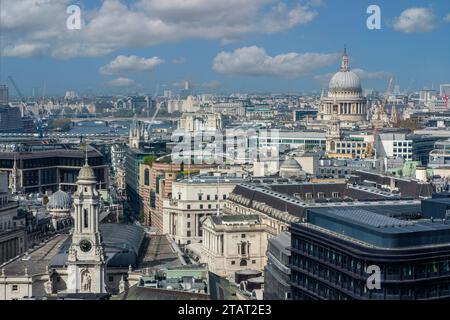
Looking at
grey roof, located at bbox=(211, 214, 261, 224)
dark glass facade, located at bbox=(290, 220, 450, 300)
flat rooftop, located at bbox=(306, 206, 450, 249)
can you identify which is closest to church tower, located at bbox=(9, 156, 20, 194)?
grey roof, located at bbox=(211, 214, 261, 224)

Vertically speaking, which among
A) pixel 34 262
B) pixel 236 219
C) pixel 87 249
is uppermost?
pixel 87 249

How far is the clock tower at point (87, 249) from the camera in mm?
19078

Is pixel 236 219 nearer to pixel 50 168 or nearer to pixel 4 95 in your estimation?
pixel 50 168

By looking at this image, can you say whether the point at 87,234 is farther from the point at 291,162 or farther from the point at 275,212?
the point at 291,162

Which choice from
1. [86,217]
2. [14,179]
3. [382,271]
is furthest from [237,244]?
[14,179]

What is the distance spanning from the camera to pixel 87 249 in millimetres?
19266

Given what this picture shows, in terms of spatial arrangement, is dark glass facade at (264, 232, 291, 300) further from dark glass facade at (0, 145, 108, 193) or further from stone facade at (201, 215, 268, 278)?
dark glass facade at (0, 145, 108, 193)

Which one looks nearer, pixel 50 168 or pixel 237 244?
pixel 237 244

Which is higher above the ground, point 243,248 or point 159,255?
point 159,255

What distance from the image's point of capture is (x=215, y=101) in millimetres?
104812

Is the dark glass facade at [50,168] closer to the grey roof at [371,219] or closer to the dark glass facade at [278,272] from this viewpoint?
the dark glass facade at [278,272]

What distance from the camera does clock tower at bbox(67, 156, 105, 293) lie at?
19078mm

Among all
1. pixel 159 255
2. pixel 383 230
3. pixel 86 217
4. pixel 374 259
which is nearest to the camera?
pixel 374 259
